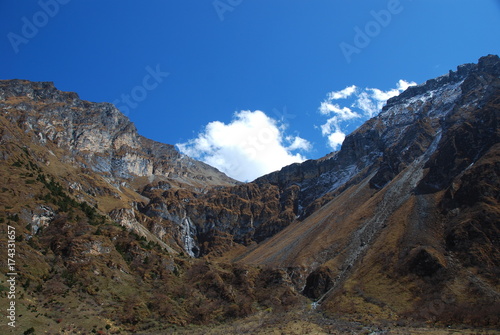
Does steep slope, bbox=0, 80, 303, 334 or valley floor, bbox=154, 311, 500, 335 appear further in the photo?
valley floor, bbox=154, 311, 500, 335

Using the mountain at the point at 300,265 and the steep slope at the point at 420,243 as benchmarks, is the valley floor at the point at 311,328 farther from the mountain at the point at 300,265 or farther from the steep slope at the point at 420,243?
the steep slope at the point at 420,243

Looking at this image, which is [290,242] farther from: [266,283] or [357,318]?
[357,318]

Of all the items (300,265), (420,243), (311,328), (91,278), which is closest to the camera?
(311,328)

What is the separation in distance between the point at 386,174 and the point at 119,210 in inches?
5252
